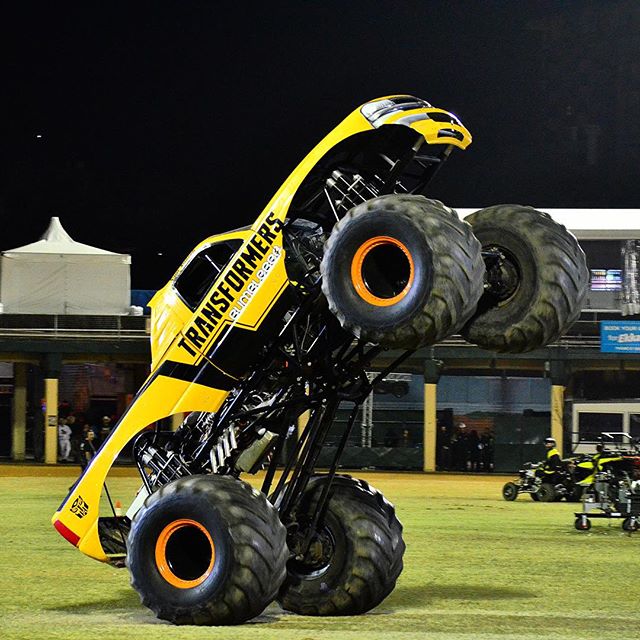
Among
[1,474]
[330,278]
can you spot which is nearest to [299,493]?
[330,278]

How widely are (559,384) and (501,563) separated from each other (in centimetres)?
3144

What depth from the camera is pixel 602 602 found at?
40.2ft

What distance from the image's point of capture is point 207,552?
10539 mm

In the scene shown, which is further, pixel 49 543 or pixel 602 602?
pixel 49 543

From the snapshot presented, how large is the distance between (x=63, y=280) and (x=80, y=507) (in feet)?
137

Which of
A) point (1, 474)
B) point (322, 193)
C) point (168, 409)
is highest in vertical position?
point (322, 193)

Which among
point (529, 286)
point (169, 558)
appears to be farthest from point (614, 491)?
point (169, 558)

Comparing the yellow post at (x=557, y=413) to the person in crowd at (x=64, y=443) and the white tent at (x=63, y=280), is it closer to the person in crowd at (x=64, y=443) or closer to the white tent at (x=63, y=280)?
the white tent at (x=63, y=280)

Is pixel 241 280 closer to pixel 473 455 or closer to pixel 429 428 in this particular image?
pixel 429 428

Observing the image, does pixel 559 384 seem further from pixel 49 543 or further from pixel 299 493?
pixel 299 493

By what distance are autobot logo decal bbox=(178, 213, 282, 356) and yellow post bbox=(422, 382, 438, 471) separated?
1445 inches

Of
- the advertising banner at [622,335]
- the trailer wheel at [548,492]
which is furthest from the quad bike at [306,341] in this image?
the advertising banner at [622,335]

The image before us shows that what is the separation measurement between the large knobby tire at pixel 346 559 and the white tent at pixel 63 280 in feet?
132

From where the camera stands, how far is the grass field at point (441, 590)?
982 cm
